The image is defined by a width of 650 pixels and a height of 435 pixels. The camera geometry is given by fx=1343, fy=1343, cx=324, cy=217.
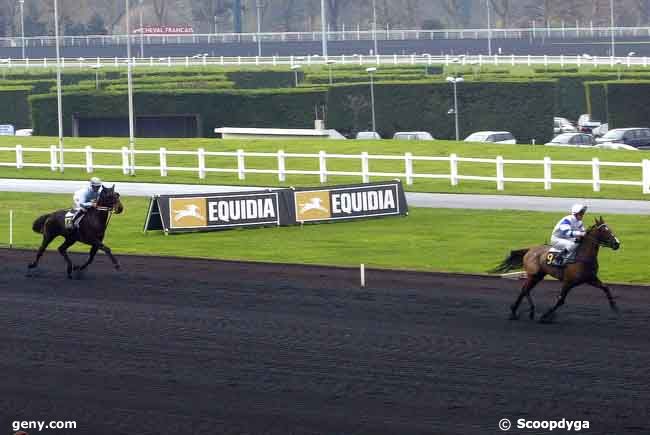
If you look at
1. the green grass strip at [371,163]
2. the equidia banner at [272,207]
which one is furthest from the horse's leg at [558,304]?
the green grass strip at [371,163]

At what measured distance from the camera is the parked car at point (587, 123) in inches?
2677

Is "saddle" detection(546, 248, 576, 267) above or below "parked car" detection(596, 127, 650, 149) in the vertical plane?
below

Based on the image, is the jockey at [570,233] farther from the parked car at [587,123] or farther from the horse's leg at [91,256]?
the parked car at [587,123]

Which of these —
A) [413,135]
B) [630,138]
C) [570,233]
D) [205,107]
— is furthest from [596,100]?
[570,233]

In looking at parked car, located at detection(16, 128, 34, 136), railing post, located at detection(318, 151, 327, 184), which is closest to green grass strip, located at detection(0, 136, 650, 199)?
railing post, located at detection(318, 151, 327, 184)

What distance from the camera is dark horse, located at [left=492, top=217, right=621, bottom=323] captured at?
62.1 ft

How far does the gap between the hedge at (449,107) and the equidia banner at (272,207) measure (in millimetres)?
33246

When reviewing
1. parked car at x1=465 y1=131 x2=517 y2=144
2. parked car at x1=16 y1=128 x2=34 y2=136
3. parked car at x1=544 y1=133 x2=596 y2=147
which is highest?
parked car at x1=16 y1=128 x2=34 y2=136

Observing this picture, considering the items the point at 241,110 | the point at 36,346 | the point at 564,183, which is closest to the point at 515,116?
the point at 241,110

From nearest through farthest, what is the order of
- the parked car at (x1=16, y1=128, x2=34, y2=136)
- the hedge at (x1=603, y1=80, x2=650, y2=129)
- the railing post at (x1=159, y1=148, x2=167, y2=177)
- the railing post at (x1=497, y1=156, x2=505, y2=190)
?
the railing post at (x1=497, y1=156, x2=505, y2=190) < the railing post at (x1=159, y1=148, x2=167, y2=177) < the hedge at (x1=603, y1=80, x2=650, y2=129) < the parked car at (x1=16, y1=128, x2=34, y2=136)

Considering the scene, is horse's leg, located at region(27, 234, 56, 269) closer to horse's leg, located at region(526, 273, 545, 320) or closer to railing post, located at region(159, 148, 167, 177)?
horse's leg, located at region(526, 273, 545, 320)

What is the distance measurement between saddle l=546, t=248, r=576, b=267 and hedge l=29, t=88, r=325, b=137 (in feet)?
154

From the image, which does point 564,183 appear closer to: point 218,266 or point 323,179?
point 323,179

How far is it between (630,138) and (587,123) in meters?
11.6
